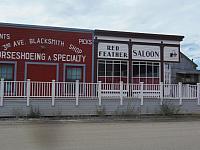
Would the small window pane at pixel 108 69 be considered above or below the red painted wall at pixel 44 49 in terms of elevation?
below

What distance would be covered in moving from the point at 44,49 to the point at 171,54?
982cm

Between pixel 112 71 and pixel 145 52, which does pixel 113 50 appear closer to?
pixel 112 71

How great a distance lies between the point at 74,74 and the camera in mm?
25250

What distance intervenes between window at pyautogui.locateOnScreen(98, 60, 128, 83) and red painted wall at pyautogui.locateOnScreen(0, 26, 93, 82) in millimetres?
1148

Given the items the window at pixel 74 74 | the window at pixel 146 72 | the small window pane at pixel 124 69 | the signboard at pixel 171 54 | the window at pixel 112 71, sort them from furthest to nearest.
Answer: the signboard at pixel 171 54, the window at pixel 146 72, the small window pane at pixel 124 69, the window at pixel 112 71, the window at pixel 74 74

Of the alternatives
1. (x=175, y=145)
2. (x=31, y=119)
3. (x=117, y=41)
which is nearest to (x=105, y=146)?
(x=175, y=145)

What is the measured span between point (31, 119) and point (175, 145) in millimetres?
10169

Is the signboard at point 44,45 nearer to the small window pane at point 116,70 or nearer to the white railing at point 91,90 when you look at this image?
the small window pane at point 116,70

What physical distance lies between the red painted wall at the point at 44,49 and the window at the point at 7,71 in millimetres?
374

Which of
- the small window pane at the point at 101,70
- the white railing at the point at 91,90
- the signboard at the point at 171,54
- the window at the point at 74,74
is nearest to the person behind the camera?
the white railing at the point at 91,90

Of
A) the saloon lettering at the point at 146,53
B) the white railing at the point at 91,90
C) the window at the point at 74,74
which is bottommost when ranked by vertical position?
the white railing at the point at 91,90

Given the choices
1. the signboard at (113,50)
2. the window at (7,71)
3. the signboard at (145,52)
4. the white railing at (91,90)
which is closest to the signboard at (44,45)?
the window at (7,71)

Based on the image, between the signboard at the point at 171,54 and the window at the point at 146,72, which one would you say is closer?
the window at the point at 146,72

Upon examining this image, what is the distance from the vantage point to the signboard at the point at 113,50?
85.3 ft
